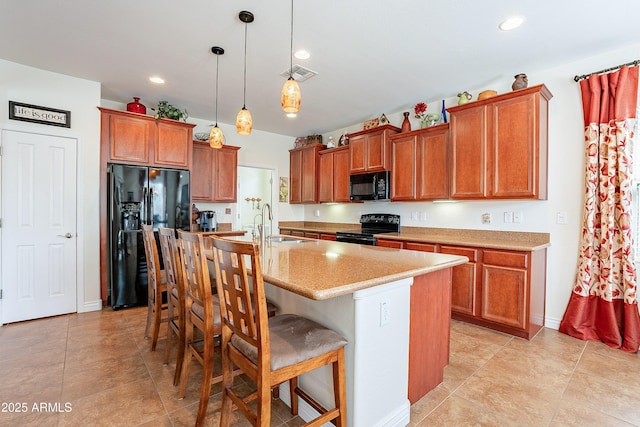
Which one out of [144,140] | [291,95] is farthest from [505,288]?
[144,140]

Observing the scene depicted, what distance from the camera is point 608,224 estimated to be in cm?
271

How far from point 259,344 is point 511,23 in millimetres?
2920

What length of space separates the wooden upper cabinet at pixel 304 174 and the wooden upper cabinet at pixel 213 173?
1292 millimetres

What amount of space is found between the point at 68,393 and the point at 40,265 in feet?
6.78

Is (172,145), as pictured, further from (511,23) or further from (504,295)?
(504,295)

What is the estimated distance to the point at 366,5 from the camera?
7.28 feet

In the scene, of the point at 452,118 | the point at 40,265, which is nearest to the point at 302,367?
the point at 452,118

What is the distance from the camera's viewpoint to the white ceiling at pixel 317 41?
89.0 inches

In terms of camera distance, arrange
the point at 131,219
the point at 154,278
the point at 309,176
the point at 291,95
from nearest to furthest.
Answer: the point at 291,95 → the point at 154,278 → the point at 131,219 → the point at 309,176

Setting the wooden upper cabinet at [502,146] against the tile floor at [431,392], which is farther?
the wooden upper cabinet at [502,146]

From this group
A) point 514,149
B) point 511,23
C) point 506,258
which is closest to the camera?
point 511,23

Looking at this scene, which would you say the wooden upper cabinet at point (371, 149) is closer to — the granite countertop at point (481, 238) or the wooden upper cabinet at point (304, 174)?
the wooden upper cabinet at point (304, 174)

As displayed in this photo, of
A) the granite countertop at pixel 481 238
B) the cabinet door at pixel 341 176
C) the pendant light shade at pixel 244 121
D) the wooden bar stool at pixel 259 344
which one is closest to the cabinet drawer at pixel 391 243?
the granite countertop at pixel 481 238

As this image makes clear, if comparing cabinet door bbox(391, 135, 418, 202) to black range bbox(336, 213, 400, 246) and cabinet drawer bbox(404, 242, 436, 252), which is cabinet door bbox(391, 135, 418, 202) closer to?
black range bbox(336, 213, 400, 246)
